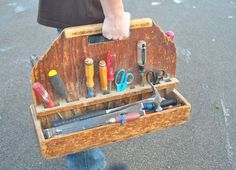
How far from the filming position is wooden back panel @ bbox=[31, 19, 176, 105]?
1.15 m

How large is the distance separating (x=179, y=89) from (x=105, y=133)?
1598 millimetres

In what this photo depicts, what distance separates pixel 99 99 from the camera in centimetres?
128

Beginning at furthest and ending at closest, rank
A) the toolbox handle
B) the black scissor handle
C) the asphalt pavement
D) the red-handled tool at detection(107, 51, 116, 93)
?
the asphalt pavement
the black scissor handle
the red-handled tool at detection(107, 51, 116, 93)
the toolbox handle

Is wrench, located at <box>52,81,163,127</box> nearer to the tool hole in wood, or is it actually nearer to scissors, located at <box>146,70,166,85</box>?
scissors, located at <box>146,70,166,85</box>

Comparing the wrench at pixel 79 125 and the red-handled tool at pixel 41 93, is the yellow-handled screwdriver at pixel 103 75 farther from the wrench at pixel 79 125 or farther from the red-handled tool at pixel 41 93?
the red-handled tool at pixel 41 93

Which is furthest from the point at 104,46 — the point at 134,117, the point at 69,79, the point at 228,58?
the point at 228,58

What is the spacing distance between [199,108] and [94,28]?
1.54 metres

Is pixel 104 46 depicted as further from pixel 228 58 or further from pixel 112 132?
pixel 228 58

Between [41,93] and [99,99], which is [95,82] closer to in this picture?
[99,99]

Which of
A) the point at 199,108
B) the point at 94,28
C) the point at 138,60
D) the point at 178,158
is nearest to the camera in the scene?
the point at 94,28

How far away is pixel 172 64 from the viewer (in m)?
1.37

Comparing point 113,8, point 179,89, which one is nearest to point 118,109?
point 113,8

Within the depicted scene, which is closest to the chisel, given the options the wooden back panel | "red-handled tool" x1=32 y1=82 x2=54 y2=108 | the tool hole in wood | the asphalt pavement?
the wooden back panel

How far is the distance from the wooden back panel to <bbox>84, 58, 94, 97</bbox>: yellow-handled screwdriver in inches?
0.9
